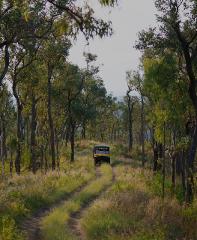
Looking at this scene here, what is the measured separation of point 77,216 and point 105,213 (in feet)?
5.31

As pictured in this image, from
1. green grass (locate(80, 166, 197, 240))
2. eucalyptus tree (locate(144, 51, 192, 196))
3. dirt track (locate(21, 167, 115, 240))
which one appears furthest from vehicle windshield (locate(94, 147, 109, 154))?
green grass (locate(80, 166, 197, 240))

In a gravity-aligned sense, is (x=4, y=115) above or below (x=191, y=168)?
above

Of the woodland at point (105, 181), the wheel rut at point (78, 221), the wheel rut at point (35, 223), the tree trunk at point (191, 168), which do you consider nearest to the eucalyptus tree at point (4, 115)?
the woodland at point (105, 181)

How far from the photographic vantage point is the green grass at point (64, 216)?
1494cm

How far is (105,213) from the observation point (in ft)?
60.3

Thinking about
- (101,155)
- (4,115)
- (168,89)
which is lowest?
(101,155)

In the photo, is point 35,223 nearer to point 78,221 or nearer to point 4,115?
point 78,221

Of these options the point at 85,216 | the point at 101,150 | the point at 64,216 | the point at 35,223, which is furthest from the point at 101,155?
the point at 35,223

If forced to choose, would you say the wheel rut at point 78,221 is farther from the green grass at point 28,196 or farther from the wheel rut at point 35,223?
the green grass at point 28,196

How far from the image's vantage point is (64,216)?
720 inches

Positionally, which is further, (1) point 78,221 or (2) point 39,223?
(1) point 78,221

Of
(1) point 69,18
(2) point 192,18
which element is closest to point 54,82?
(2) point 192,18

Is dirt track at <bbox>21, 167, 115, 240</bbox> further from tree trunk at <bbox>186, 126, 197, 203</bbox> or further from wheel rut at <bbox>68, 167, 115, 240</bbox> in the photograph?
tree trunk at <bbox>186, 126, 197, 203</bbox>

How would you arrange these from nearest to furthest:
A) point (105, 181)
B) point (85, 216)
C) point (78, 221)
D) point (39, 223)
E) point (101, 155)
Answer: point (39, 223) → point (78, 221) → point (85, 216) → point (105, 181) → point (101, 155)
